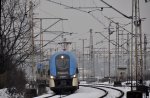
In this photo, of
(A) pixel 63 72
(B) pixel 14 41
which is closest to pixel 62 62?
(A) pixel 63 72

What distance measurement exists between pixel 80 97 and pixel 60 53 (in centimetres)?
574

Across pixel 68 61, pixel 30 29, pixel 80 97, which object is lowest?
pixel 80 97

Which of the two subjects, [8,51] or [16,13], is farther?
[16,13]

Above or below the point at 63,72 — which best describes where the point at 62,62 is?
above

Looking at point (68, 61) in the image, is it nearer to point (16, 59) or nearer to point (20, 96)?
point (16, 59)

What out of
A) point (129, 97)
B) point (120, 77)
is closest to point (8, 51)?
point (129, 97)

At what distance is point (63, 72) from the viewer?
3691cm

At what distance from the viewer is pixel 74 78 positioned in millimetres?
36531

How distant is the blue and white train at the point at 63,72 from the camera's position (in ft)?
120

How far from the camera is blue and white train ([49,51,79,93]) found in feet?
120

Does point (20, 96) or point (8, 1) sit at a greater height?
point (8, 1)

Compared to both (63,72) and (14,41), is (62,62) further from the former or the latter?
(14,41)

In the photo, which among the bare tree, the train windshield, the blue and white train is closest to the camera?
the bare tree

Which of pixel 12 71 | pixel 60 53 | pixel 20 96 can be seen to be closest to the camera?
pixel 20 96
